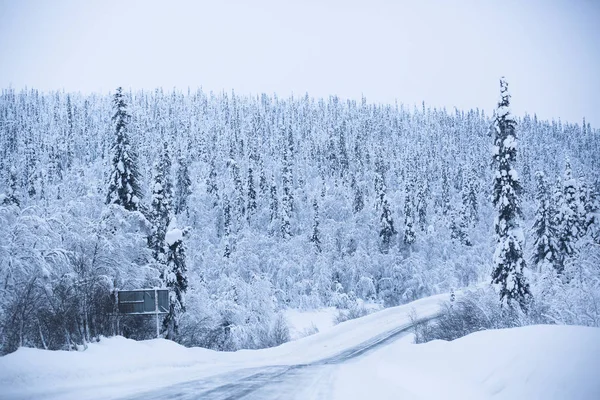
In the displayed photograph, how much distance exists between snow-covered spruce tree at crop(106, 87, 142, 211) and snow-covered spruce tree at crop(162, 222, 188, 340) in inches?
140

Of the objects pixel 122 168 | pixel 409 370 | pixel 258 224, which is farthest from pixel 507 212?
pixel 258 224

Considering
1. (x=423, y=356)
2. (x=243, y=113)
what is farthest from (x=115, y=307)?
(x=243, y=113)

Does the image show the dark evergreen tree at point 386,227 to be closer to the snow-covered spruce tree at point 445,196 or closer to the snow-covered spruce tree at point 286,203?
the snow-covered spruce tree at point 286,203

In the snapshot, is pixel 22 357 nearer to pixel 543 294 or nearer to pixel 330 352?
pixel 330 352

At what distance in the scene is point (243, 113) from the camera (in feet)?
614

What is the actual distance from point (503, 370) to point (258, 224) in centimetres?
8079

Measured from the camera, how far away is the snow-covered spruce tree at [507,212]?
26281 mm

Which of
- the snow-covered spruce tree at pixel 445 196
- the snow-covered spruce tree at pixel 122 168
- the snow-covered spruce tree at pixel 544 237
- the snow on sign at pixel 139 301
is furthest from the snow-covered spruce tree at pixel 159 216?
the snow-covered spruce tree at pixel 445 196

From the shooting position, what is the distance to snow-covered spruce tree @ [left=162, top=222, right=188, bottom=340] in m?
28.0

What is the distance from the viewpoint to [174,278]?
2852 centimetres

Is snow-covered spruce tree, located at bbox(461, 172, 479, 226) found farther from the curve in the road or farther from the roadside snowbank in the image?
the curve in the road

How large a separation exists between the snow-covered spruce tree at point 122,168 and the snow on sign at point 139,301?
1258cm

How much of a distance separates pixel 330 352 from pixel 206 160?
317 feet

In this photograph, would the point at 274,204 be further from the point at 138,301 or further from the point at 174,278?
the point at 138,301
